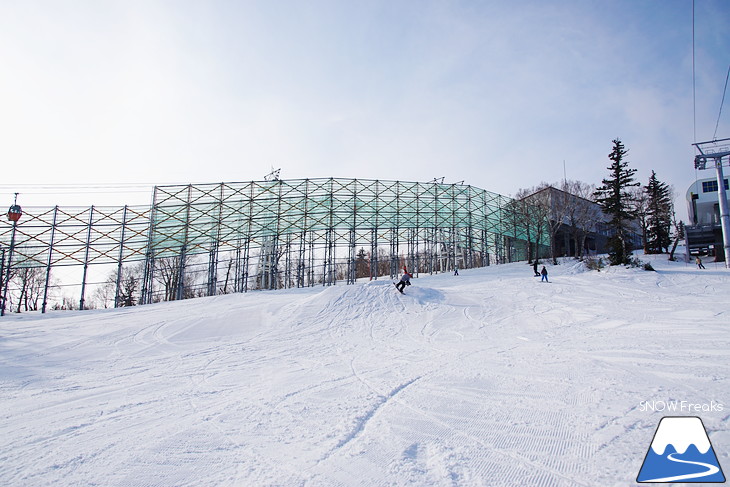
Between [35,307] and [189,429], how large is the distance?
44882mm

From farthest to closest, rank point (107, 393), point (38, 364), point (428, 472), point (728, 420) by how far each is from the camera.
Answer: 1. point (38, 364)
2. point (107, 393)
3. point (728, 420)
4. point (428, 472)

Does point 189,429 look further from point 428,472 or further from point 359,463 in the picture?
point 428,472

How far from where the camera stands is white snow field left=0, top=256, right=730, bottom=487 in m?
2.94

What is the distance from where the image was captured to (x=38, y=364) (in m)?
7.42

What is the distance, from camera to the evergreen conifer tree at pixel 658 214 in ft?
108

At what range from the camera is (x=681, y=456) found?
2838mm

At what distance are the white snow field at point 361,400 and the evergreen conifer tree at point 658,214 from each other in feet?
91.3

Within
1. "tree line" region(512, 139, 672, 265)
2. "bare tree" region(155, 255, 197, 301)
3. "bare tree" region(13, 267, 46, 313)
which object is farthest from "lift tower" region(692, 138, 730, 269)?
"bare tree" region(13, 267, 46, 313)

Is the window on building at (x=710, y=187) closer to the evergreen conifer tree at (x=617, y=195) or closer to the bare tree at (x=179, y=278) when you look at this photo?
the evergreen conifer tree at (x=617, y=195)

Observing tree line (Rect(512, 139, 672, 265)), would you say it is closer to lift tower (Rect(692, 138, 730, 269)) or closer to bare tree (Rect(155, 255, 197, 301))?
lift tower (Rect(692, 138, 730, 269))

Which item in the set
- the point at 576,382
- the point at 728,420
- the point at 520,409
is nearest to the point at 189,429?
the point at 520,409

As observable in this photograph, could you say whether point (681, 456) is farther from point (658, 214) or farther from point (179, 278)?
A: point (658, 214)

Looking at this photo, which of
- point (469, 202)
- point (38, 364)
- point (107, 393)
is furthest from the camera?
point (469, 202)

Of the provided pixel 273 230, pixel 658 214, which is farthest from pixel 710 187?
pixel 273 230
